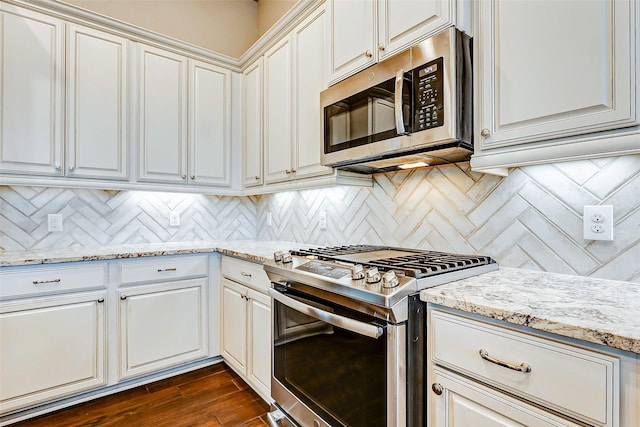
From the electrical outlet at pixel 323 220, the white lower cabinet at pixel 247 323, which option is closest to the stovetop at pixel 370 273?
the white lower cabinet at pixel 247 323

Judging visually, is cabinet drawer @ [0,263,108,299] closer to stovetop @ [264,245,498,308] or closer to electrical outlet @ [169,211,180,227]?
electrical outlet @ [169,211,180,227]

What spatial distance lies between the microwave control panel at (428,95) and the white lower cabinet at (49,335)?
2.02 metres

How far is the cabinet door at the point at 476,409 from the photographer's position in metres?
0.82

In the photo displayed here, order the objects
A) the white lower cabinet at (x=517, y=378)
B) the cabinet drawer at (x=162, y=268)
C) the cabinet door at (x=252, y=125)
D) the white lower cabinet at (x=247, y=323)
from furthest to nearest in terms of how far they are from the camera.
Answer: the cabinet door at (x=252, y=125) < the cabinet drawer at (x=162, y=268) < the white lower cabinet at (x=247, y=323) < the white lower cabinet at (x=517, y=378)

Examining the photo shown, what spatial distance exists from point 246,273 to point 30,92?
1736 millimetres

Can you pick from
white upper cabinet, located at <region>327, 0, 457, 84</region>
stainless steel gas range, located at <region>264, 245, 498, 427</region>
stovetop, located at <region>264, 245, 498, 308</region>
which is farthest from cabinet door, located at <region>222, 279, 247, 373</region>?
white upper cabinet, located at <region>327, 0, 457, 84</region>

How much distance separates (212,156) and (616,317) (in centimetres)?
262

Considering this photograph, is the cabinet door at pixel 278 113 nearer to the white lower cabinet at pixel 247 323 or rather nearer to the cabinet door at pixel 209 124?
the cabinet door at pixel 209 124

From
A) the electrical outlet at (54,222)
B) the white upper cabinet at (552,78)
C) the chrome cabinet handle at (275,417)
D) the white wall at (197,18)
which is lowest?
the chrome cabinet handle at (275,417)

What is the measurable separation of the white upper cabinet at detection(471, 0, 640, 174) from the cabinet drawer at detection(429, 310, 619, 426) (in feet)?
1.96

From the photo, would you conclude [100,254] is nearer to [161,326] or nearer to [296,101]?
[161,326]

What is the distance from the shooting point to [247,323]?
2080mm

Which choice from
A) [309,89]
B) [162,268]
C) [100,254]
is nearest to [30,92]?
[100,254]

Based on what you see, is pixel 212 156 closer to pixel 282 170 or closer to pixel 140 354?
pixel 282 170
